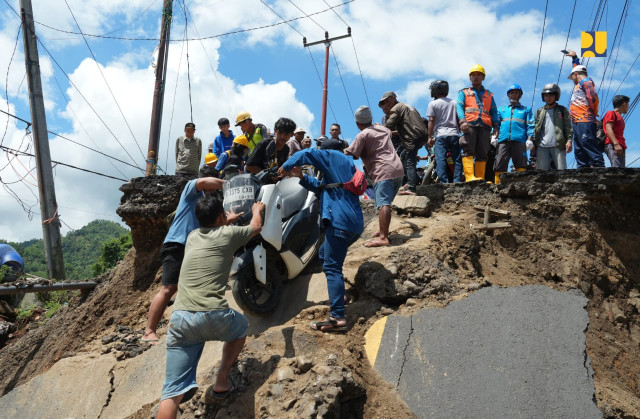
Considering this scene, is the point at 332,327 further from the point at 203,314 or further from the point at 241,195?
the point at 241,195

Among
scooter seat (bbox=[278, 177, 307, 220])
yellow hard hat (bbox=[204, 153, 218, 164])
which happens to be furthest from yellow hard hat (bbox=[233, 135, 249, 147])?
scooter seat (bbox=[278, 177, 307, 220])

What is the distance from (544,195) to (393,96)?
2516 millimetres

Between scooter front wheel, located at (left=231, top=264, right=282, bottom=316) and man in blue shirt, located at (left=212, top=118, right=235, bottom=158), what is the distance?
395 cm

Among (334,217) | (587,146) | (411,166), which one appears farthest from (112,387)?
(587,146)

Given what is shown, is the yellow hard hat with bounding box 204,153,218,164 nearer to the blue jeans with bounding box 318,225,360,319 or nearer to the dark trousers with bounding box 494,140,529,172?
the blue jeans with bounding box 318,225,360,319

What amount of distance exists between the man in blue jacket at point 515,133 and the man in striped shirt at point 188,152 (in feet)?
17.0

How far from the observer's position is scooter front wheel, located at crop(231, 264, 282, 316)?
4.75m

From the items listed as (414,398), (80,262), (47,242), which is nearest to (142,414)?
(414,398)

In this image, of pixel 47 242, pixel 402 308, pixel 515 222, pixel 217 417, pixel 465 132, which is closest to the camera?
pixel 217 417

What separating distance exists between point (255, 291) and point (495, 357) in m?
2.24

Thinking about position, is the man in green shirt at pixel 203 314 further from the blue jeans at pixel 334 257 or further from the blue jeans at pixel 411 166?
the blue jeans at pixel 411 166

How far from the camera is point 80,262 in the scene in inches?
2099

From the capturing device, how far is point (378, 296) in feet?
15.9

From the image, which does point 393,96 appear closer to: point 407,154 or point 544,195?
point 407,154
